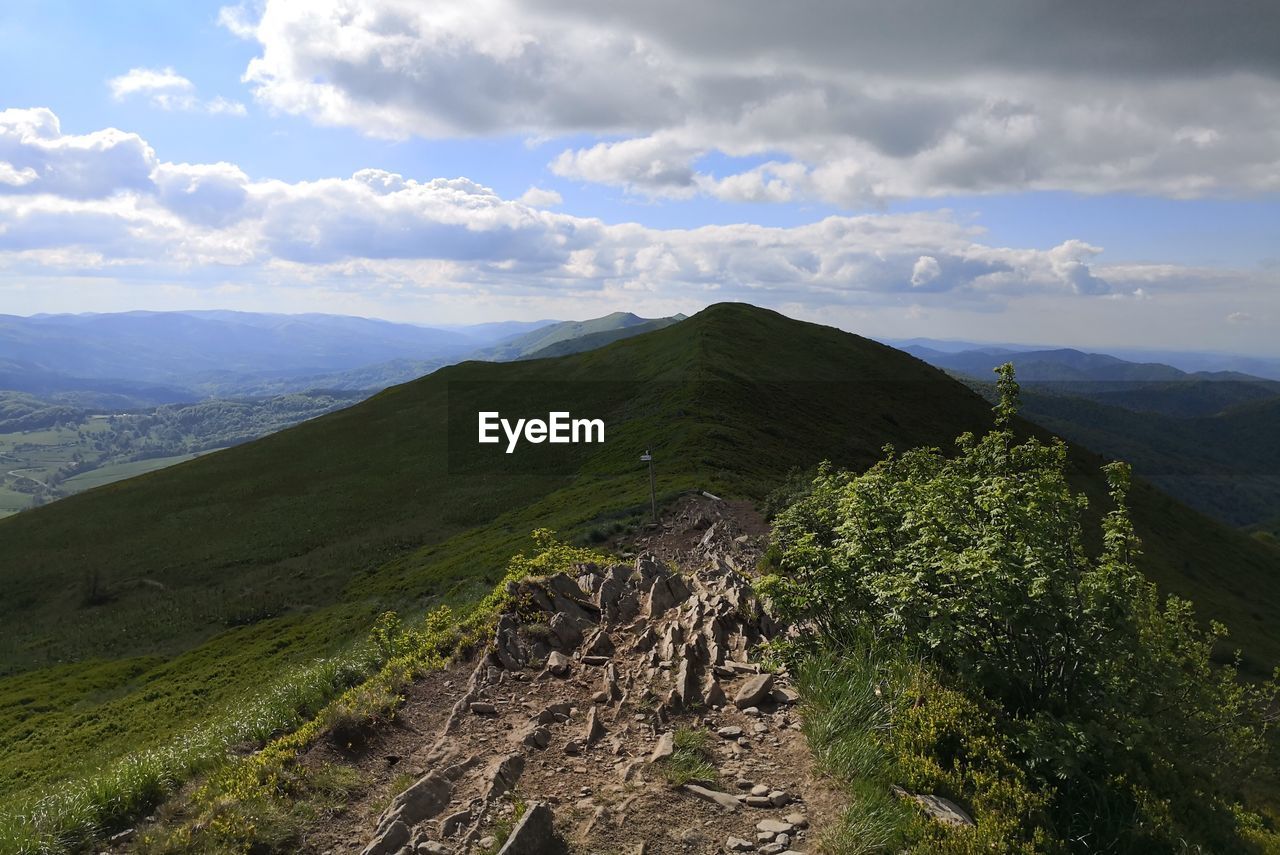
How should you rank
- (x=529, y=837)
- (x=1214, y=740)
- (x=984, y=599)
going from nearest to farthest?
(x=529, y=837), (x=984, y=599), (x=1214, y=740)

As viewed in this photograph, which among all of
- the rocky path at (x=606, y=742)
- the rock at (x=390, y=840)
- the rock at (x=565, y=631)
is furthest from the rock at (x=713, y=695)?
the rock at (x=390, y=840)

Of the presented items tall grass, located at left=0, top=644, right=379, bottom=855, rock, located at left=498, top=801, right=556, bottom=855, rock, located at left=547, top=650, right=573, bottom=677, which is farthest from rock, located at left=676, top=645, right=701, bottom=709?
tall grass, located at left=0, top=644, right=379, bottom=855

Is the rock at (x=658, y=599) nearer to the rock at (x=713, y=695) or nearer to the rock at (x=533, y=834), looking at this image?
the rock at (x=713, y=695)

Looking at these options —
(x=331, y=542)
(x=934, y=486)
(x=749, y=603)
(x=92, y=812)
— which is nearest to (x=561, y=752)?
(x=749, y=603)

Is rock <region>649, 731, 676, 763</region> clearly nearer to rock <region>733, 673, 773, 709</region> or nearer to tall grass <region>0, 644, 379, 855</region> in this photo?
rock <region>733, 673, 773, 709</region>

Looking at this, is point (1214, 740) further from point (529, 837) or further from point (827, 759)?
point (529, 837)

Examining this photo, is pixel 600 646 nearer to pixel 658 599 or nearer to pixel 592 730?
pixel 658 599
